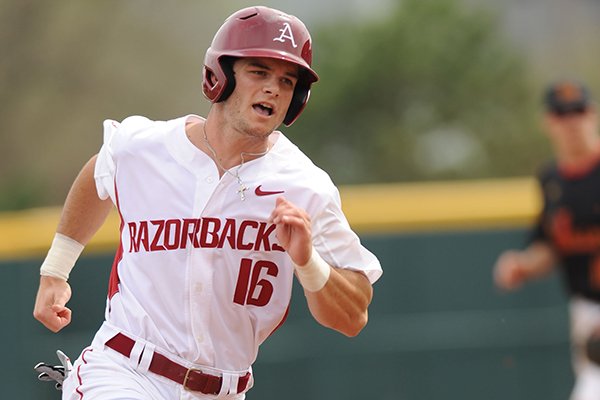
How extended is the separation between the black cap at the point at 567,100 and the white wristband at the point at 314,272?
4.86m

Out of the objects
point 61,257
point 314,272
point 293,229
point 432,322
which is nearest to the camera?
point 293,229

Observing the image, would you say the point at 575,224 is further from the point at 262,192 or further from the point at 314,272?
the point at 314,272

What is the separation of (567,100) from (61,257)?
4.83 m

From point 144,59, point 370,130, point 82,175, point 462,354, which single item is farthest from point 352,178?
point 82,175

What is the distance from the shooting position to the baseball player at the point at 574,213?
357 inches

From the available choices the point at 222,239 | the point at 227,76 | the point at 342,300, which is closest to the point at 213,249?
the point at 222,239

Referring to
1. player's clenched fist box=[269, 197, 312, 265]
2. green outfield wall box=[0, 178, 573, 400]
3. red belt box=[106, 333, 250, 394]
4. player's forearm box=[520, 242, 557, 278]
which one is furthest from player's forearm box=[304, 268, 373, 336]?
green outfield wall box=[0, 178, 573, 400]

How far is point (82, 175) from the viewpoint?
200 inches

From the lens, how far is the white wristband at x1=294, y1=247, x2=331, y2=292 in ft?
14.4

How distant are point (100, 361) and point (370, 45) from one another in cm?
1802

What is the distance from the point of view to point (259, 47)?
183 inches

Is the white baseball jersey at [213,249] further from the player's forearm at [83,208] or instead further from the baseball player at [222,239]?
the player's forearm at [83,208]

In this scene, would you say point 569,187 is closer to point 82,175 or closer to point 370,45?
point 82,175

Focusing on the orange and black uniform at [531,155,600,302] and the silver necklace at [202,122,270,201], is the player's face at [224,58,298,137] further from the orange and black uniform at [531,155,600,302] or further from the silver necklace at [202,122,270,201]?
the orange and black uniform at [531,155,600,302]
